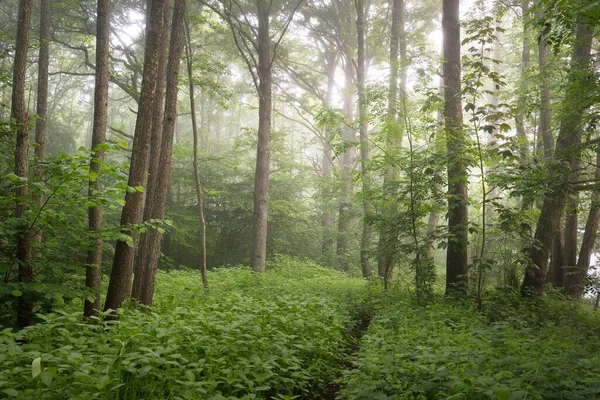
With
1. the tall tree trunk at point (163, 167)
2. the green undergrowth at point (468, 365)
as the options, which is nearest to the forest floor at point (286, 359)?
the green undergrowth at point (468, 365)

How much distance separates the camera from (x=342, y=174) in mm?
19188

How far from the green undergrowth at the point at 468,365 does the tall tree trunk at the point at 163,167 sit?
4284 millimetres

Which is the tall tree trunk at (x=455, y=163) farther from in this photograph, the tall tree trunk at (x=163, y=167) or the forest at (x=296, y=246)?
the tall tree trunk at (x=163, y=167)

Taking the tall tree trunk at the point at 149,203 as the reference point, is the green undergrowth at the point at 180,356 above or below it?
below

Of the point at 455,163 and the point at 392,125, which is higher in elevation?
the point at 392,125

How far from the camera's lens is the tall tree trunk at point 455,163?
855 centimetres

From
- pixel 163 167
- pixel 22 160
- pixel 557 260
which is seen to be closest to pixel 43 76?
pixel 163 167

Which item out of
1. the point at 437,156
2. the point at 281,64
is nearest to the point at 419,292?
the point at 437,156

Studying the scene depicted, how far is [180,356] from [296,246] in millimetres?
15829

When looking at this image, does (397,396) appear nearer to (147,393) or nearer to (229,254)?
(147,393)

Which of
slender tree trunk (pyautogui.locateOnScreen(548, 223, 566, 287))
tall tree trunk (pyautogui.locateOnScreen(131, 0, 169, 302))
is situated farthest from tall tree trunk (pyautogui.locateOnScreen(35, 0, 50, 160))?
slender tree trunk (pyautogui.locateOnScreen(548, 223, 566, 287))

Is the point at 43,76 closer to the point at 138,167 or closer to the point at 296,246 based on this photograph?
the point at 138,167

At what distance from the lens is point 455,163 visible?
8.62m

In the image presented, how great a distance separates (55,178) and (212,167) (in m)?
14.6
